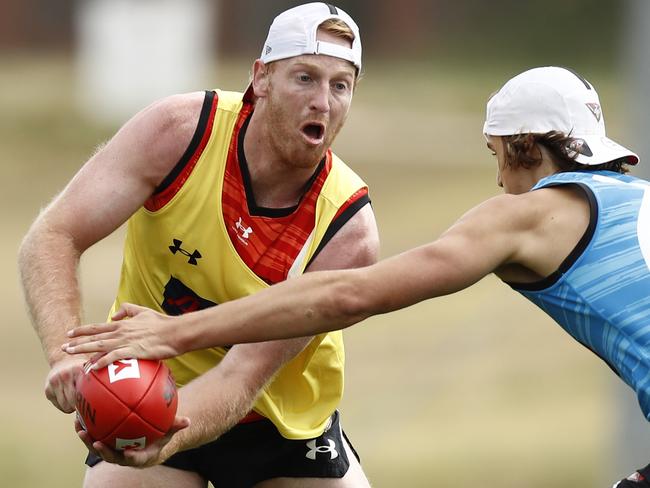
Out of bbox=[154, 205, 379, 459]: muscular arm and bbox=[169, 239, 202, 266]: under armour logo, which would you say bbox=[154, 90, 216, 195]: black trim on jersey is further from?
bbox=[154, 205, 379, 459]: muscular arm

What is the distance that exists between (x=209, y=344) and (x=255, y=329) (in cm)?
19

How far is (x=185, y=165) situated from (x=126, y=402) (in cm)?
131

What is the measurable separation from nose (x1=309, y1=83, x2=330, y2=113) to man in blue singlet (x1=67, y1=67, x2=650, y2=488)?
1.10 metres

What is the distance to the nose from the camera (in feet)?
20.7

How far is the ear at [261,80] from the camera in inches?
258

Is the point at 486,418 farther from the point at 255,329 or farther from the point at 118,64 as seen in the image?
the point at 118,64

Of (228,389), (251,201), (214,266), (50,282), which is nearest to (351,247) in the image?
(251,201)

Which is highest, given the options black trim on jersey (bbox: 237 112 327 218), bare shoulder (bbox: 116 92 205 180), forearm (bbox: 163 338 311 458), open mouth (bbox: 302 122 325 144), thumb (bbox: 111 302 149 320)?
open mouth (bbox: 302 122 325 144)

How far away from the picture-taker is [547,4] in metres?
50.5

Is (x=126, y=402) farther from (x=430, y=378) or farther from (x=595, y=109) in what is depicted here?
(x=430, y=378)

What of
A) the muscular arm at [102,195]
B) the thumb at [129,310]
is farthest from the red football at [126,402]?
the muscular arm at [102,195]

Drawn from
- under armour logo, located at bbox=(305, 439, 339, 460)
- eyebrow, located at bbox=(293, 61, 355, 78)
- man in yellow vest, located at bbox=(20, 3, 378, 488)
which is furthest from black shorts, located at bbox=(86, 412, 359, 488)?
eyebrow, located at bbox=(293, 61, 355, 78)

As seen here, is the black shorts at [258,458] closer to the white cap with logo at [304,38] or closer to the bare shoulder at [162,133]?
the bare shoulder at [162,133]

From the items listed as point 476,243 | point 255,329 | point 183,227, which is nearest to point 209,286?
point 183,227
